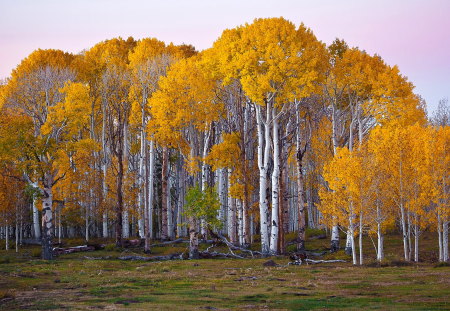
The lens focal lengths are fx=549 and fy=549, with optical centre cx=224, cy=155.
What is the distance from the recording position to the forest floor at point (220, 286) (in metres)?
18.6

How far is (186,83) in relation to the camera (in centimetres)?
4597

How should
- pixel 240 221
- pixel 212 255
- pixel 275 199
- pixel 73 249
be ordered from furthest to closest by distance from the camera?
pixel 240 221
pixel 73 249
pixel 212 255
pixel 275 199

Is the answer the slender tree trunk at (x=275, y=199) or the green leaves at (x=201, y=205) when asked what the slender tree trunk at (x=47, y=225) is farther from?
the slender tree trunk at (x=275, y=199)

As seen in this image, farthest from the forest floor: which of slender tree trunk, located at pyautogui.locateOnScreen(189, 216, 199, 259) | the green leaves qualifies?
the green leaves

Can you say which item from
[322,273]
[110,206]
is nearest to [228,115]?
[110,206]

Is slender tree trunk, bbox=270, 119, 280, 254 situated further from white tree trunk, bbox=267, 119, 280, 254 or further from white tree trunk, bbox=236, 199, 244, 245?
white tree trunk, bbox=236, 199, 244, 245

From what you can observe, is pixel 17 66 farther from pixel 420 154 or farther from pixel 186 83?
pixel 420 154

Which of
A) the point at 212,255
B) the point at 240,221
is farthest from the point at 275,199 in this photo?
the point at 240,221

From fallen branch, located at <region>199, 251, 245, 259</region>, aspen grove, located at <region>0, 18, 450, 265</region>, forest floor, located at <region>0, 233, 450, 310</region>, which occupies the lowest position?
fallen branch, located at <region>199, 251, 245, 259</region>

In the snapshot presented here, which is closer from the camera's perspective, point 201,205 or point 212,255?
point 201,205

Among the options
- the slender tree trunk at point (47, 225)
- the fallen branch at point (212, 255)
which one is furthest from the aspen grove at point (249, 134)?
the fallen branch at point (212, 255)

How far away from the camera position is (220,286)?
80.6ft

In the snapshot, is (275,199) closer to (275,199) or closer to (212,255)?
(275,199)

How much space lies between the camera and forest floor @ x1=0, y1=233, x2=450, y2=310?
18.6m
